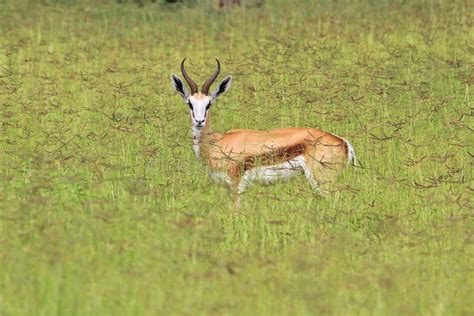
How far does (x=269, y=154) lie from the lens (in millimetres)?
9844

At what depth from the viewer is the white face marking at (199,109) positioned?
33.1ft

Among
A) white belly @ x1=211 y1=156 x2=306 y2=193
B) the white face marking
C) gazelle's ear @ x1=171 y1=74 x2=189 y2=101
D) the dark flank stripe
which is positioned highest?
gazelle's ear @ x1=171 y1=74 x2=189 y2=101

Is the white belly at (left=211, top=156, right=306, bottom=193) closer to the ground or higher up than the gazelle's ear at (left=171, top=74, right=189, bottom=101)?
closer to the ground

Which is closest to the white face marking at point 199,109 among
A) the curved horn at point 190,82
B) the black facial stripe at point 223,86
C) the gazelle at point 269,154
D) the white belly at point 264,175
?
the gazelle at point 269,154

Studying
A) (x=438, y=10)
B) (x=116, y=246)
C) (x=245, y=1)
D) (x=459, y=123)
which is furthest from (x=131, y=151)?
(x=245, y=1)

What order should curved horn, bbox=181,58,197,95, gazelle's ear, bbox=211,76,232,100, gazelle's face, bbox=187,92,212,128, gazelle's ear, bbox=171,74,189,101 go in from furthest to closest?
gazelle's ear, bbox=211,76,232,100, gazelle's ear, bbox=171,74,189,101, curved horn, bbox=181,58,197,95, gazelle's face, bbox=187,92,212,128

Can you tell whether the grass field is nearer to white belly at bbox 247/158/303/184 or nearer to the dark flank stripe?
white belly at bbox 247/158/303/184

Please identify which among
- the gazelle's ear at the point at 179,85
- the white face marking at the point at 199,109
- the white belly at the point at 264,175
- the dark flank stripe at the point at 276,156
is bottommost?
the white belly at the point at 264,175

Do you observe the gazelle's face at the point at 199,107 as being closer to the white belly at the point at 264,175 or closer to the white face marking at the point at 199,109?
the white face marking at the point at 199,109

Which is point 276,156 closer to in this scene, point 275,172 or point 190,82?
point 275,172

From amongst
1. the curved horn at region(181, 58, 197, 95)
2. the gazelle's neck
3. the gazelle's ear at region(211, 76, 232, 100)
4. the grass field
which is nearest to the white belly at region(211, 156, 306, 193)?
the grass field

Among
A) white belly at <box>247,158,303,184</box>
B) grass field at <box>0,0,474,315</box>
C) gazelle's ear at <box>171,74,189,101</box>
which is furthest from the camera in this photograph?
gazelle's ear at <box>171,74,189,101</box>

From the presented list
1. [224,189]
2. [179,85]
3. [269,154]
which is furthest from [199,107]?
[224,189]

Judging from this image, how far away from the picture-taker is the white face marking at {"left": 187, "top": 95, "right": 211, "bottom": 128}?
10.1m
